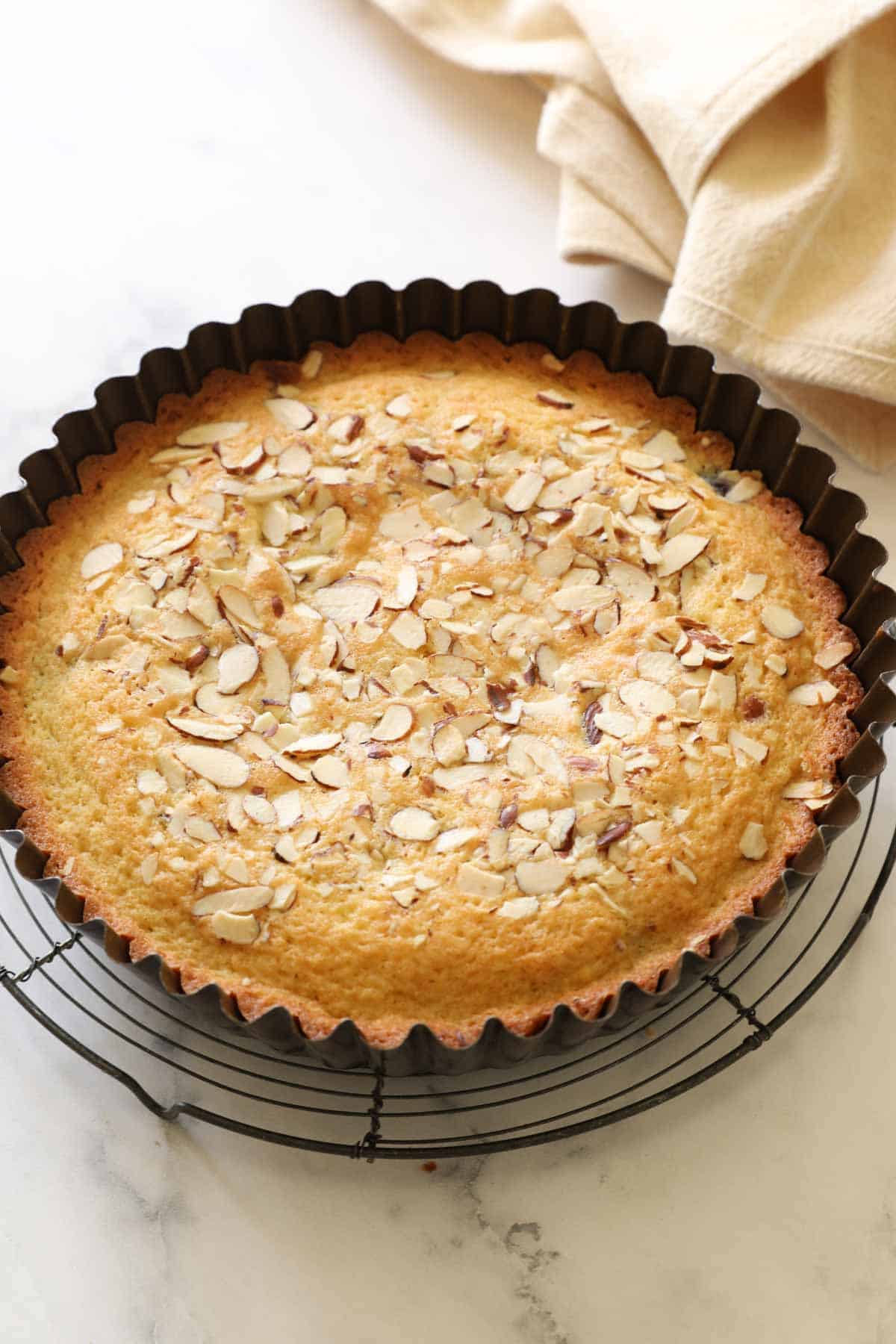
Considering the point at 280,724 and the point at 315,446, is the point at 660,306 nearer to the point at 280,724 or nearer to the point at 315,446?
the point at 315,446

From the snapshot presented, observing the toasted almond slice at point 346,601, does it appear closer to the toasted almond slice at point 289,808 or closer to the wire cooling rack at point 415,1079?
the toasted almond slice at point 289,808

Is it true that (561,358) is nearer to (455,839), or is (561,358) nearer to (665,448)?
(665,448)

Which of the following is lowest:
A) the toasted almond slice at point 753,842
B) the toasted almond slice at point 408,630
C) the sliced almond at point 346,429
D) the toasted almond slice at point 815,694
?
the toasted almond slice at point 753,842

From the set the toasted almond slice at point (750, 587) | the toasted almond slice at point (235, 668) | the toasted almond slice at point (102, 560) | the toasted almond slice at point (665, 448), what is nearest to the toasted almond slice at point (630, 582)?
the toasted almond slice at point (750, 587)

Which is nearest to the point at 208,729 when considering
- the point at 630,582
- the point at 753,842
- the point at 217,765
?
the point at 217,765

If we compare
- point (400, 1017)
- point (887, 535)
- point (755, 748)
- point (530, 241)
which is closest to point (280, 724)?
point (400, 1017)

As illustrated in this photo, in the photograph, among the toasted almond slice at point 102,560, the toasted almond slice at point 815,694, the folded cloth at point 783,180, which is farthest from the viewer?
the folded cloth at point 783,180
